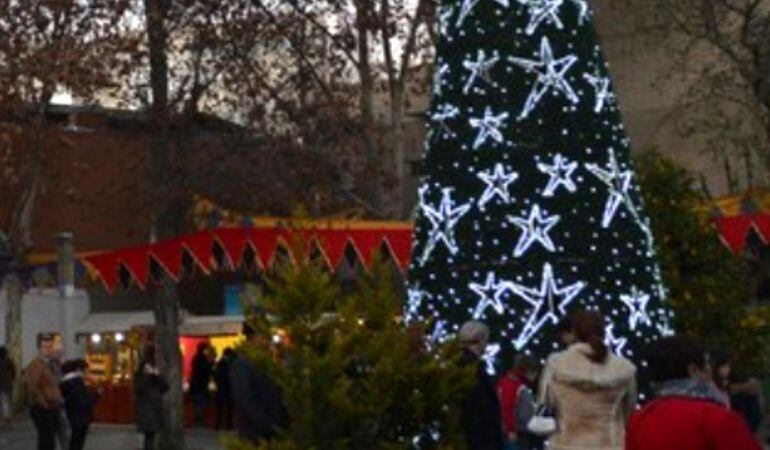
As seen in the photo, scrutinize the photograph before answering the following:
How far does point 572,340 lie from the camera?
965 centimetres

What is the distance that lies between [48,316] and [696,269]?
3077cm

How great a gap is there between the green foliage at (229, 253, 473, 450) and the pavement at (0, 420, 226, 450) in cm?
1762

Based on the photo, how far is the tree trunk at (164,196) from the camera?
25.0 m

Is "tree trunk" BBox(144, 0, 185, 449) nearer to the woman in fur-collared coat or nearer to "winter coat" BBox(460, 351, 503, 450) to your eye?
"winter coat" BBox(460, 351, 503, 450)

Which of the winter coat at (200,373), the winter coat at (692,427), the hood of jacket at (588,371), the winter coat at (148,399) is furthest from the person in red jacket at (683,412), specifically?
the winter coat at (200,373)

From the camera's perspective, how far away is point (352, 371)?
8.83 metres

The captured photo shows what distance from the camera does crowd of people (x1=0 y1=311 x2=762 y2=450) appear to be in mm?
6199

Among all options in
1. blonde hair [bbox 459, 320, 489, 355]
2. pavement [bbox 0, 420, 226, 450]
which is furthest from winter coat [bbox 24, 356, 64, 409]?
blonde hair [bbox 459, 320, 489, 355]

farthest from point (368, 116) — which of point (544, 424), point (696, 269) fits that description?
point (544, 424)

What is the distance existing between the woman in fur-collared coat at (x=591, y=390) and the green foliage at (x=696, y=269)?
348 inches

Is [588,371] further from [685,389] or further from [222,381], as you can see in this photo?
[222,381]

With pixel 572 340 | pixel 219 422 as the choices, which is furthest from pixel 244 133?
pixel 572 340

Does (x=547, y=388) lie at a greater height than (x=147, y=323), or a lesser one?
greater

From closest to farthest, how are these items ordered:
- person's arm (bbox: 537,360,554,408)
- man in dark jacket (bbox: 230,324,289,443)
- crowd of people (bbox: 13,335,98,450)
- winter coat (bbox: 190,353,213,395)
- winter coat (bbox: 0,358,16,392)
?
person's arm (bbox: 537,360,554,408) → man in dark jacket (bbox: 230,324,289,443) → crowd of people (bbox: 13,335,98,450) → winter coat (bbox: 190,353,213,395) → winter coat (bbox: 0,358,16,392)
